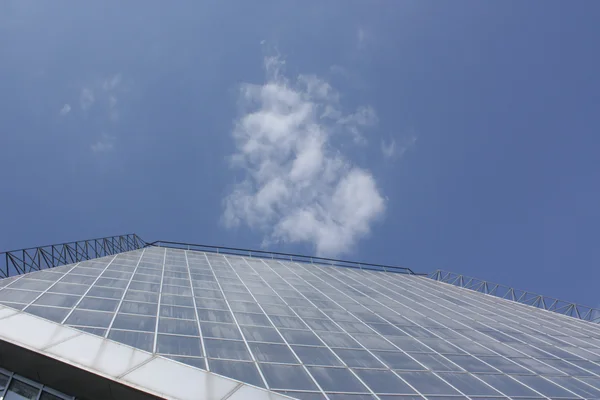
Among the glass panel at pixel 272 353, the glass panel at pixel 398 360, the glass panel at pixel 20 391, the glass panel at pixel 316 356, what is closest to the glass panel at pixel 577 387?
the glass panel at pixel 398 360

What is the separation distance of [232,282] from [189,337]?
12554 mm

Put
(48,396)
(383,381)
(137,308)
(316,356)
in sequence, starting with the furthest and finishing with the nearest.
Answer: (137,308) < (316,356) < (383,381) < (48,396)

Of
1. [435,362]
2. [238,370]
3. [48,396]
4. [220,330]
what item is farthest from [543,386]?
[48,396]

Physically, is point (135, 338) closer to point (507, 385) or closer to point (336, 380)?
point (336, 380)

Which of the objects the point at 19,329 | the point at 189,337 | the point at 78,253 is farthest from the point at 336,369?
the point at 78,253

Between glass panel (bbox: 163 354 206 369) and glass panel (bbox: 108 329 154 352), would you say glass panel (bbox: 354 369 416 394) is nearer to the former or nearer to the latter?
glass panel (bbox: 163 354 206 369)

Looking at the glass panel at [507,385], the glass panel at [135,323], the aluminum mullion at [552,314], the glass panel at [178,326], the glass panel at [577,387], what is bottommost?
the glass panel at [135,323]

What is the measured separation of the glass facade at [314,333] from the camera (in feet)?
41.7

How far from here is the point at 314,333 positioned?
677 inches

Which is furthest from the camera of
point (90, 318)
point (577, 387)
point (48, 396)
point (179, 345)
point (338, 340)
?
point (338, 340)

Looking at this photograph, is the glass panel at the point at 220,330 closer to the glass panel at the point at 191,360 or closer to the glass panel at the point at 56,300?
the glass panel at the point at 191,360

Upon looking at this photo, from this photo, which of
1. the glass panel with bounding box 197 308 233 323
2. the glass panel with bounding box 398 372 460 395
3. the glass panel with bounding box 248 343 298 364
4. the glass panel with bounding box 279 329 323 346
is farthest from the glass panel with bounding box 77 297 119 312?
the glass panel with bounding box 398 372 460 395

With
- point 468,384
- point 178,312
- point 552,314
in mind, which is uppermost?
point 552,314

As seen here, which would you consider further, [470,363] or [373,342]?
[373,342]
